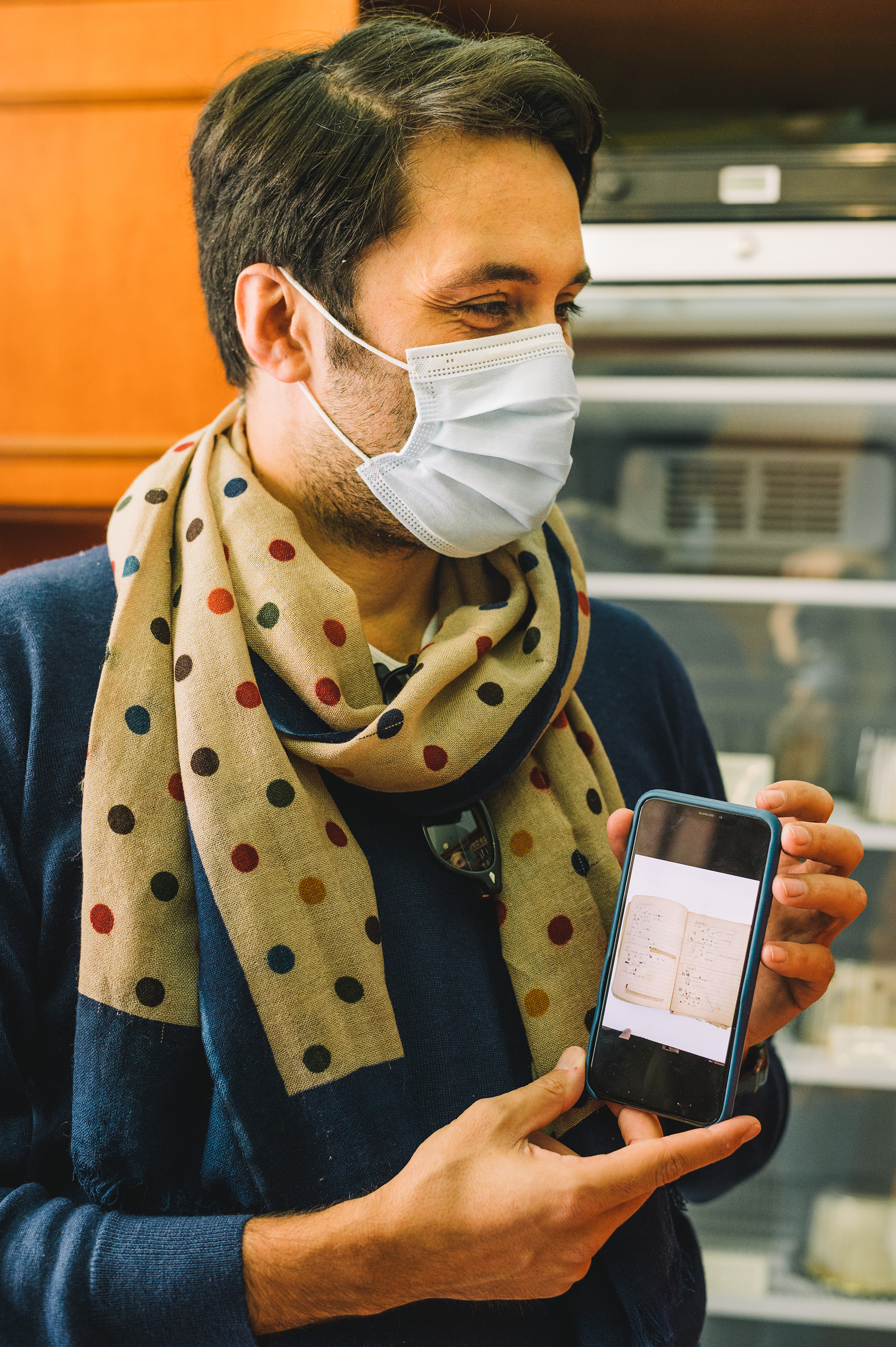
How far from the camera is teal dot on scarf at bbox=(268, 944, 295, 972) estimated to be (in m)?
0.71

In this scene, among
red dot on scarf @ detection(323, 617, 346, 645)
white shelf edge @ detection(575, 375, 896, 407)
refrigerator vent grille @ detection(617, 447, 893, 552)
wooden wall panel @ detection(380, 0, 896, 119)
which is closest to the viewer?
red dot on scarf @ detection(323, 617, 346, 645)

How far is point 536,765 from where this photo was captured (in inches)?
34.7

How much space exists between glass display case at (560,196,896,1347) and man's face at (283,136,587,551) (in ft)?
1.81

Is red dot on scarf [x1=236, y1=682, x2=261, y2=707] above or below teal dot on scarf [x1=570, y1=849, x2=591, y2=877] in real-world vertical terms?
above

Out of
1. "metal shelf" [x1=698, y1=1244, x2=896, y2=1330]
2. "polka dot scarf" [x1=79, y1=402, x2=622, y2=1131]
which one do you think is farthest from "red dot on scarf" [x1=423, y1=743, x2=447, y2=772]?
"metal shelf" [x1=698, y1=1244, x2=896, y2=1330]

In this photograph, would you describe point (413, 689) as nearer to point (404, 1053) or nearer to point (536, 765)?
point (536, 765)

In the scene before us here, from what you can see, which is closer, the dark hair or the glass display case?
the dark hair

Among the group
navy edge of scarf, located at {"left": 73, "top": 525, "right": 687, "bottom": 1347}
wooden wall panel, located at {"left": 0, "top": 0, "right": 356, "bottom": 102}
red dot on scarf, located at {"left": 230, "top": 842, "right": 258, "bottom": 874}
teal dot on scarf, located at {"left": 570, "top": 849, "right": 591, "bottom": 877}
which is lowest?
navy edge of scarf, located at {"left": 73, "top": 525, "right": 687, "bottom": 1347}

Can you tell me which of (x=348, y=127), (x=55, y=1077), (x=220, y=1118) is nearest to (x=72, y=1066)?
(x=55, y=1077)

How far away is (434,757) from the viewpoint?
781 mm

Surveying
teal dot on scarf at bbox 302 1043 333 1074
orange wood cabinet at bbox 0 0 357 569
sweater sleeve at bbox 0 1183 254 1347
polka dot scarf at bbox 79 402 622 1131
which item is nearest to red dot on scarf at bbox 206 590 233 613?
polka dot scarf at bbox 79 402 622 1131

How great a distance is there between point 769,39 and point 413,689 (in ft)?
3.46

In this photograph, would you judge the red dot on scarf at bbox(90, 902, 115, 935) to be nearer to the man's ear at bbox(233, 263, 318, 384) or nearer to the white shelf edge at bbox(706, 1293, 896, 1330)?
the man's ear at bbox(233, 263, 318, 384)

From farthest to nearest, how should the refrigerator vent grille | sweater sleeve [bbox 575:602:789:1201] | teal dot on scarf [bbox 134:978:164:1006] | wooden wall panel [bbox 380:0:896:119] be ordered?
the refrigerator vent grille, wooden wall panel [bbox 380:0:896:119], sweater sleeve [bbox 575:602:789:1201], teal dot on scarf [bbox 134:978:164:1006]
